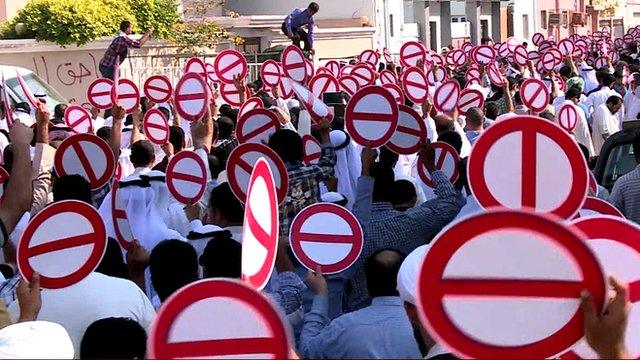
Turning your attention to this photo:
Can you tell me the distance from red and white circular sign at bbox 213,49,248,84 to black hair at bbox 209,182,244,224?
622 centimetres

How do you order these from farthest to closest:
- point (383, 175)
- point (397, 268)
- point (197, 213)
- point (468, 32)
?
1. point (468, 32)
2. point (197, 213)
3. point (383, 175)
4. point (397, 268)

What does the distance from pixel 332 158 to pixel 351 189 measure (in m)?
0.70

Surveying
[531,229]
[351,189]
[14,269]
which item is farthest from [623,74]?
[531,229]

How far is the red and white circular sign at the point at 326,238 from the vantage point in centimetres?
536

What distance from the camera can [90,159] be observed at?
24.3ft

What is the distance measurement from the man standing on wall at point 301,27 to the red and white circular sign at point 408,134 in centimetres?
1402

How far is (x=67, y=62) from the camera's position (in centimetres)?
2202

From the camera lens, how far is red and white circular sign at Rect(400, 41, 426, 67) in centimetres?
1585

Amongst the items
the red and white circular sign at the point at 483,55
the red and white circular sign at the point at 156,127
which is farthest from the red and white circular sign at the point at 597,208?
the red and white circular sign at the point at 483,55

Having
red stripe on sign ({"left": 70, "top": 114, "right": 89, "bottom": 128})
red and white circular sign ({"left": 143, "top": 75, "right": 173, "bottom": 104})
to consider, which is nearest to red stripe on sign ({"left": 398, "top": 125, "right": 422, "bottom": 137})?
red stripe on sign ({"left": 70, "top": 114, "right": 89, "bottom": 128})

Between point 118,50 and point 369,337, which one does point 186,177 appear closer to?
point 369,337

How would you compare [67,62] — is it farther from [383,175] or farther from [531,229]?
[531,229]

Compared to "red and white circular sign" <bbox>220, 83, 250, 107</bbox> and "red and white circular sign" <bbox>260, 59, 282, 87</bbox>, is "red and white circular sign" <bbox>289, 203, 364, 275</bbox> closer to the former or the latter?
"red and white circular sign" <bbox>220, 83, 250, 107</bbox>

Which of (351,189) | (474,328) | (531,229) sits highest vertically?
(531,229)
